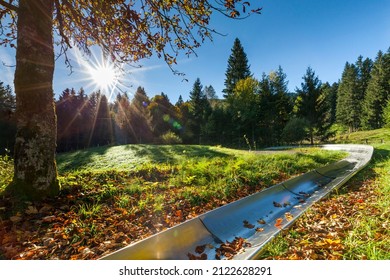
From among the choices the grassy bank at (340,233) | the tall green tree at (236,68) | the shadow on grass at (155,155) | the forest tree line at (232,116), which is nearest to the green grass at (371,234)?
the grassy bank at (340,233)

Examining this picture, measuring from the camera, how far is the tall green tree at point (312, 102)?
3250cm

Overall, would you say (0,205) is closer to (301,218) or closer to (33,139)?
(33,139)

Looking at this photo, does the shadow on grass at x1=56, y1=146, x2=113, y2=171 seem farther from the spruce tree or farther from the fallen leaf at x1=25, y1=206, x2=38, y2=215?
the spruce tree

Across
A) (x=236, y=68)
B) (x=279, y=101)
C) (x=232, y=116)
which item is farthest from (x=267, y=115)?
(x=236, y=68)

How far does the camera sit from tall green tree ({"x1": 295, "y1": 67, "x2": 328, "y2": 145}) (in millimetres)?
32500

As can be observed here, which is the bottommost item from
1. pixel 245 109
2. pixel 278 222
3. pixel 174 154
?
pixel 278 222

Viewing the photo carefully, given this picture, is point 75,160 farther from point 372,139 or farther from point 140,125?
point 372,139

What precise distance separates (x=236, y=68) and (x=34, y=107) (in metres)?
40.6

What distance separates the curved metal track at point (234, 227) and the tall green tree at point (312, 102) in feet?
99.1

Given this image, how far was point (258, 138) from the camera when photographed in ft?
122

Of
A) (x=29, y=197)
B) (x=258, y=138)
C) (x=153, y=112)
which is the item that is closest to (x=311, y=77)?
(x=258, y=138)

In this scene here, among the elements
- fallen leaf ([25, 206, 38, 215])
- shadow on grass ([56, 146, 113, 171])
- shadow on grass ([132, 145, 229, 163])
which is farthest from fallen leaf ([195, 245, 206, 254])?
shadow on grass ([56, 146, 113, 171])

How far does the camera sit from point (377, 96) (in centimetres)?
3941

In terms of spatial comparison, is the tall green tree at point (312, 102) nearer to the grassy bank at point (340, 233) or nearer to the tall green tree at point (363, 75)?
the tall green tree at point (363, 75)
